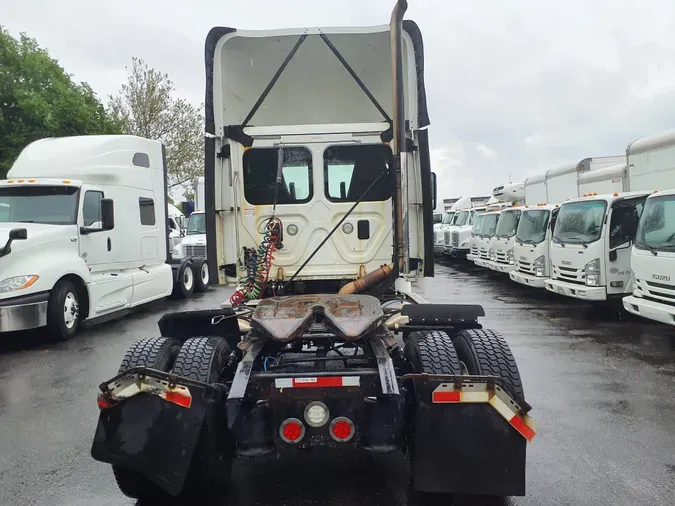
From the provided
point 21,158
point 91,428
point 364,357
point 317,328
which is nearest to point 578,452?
point 364,357

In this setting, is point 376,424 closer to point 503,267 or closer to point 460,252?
point 503,267

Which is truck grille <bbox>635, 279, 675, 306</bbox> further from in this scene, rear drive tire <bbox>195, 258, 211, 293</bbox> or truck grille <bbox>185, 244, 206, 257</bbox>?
truck grille <bbox>185, 244, 206, 257</bbox>

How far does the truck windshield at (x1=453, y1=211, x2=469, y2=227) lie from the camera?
2344 cm

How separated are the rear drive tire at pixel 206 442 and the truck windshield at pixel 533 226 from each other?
10.3 m

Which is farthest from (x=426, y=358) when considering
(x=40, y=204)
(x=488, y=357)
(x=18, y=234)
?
(x=40, y=204)

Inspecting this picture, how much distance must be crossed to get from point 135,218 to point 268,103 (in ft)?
17.2

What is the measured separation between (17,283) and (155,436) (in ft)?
19.5

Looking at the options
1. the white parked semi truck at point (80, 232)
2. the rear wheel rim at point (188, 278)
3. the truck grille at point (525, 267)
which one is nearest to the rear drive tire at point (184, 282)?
the rear wheel rim at point (188, 278)

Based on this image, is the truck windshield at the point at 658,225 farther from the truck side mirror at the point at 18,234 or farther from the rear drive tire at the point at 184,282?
the rear drive tire at the point at 184,282

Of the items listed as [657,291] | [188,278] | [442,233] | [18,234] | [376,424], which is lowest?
[188,278]

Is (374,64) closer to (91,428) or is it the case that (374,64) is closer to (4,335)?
(91,428)

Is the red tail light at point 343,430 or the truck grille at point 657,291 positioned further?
the truck grille at point 657,291

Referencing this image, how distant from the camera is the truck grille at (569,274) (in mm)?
10211

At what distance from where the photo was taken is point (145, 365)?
3.60 metres
